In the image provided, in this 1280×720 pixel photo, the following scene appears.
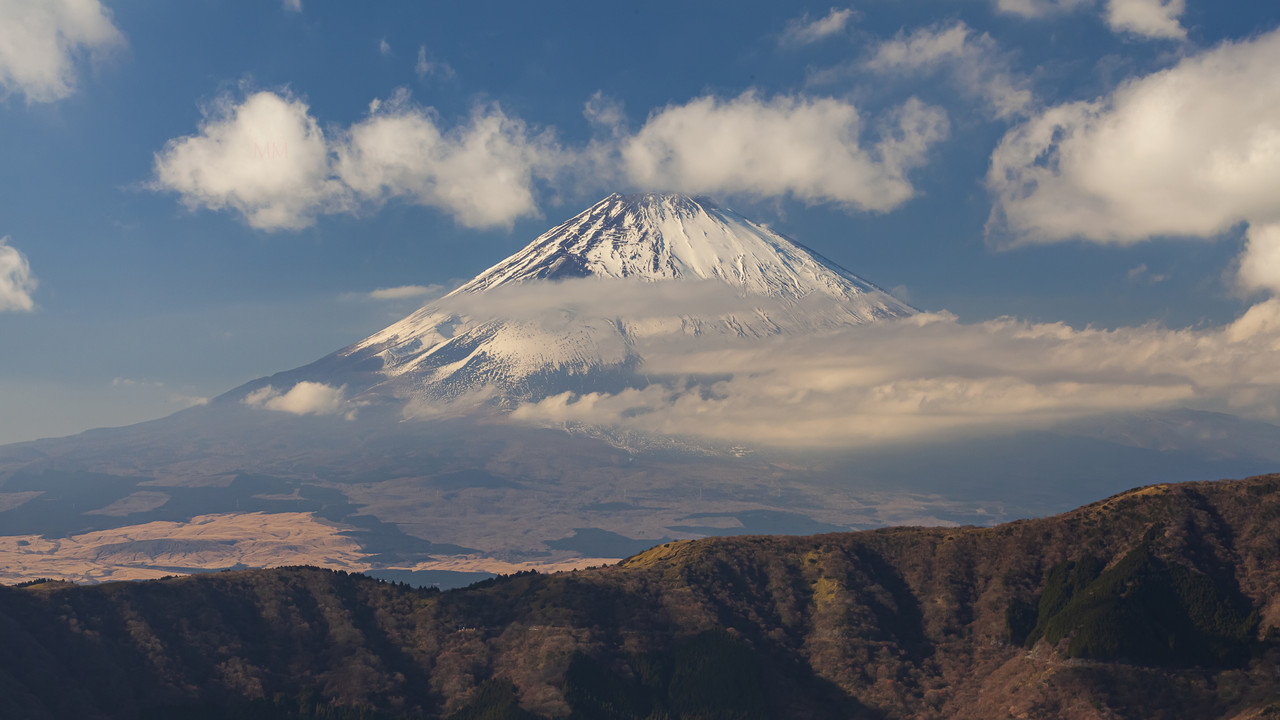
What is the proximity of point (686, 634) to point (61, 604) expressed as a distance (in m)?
103

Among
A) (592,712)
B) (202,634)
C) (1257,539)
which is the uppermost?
(1257,539)

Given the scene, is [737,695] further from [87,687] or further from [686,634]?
[87,687]

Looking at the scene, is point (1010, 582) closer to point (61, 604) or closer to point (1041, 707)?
point (1041, 707)

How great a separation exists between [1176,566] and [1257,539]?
1508 cm

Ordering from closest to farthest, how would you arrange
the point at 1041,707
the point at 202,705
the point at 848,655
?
the point at 1041,707 → the point at 202,705 → the point at 848,655

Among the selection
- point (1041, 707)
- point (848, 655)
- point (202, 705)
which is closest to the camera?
point (1041, 707)

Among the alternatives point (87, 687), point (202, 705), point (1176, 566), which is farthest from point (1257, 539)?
point (87, 687)

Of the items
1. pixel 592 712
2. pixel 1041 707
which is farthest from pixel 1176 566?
pixel 592 712

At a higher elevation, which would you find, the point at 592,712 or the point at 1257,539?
the point at 1257,539

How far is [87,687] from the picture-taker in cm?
17275

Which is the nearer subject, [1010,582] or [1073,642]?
[1073,642]

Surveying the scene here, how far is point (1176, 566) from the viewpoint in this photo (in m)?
184

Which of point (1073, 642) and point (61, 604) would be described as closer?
point (1073, 642)

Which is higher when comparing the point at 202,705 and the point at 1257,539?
the point at 1257,539
